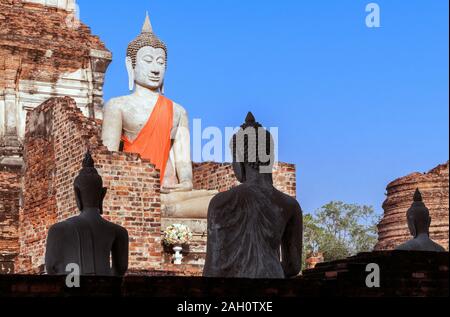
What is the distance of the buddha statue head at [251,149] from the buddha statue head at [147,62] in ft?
29.1

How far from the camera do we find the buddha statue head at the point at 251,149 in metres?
9.55

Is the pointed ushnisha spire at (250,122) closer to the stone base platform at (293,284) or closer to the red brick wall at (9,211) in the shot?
the stone base platform at (293,284)

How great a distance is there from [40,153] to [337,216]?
2637 cm

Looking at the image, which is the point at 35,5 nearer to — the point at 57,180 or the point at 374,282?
the point at 57,180

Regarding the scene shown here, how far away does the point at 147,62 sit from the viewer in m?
18.6

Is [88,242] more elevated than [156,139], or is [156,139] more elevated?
[156,139]

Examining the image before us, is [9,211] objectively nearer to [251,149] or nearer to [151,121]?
[151,121]

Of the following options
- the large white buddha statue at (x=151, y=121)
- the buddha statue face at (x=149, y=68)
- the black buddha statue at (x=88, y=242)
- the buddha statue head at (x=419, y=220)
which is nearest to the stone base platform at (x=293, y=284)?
the black buddha statue at (x=88, y=242)

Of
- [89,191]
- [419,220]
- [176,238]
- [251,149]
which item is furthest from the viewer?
[176,238]

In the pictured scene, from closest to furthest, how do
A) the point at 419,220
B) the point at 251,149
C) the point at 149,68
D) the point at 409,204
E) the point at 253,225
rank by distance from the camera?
the point at 253,225 < the point at 251,149 < the point at 419,220 < the point at 149,68 < the point at 409,204

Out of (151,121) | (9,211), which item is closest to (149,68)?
(151,121)

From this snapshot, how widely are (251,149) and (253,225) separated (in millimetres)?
625

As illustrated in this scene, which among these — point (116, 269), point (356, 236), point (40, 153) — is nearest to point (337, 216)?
point (356, 236)

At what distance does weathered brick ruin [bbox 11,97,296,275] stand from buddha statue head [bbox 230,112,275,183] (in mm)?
5427
